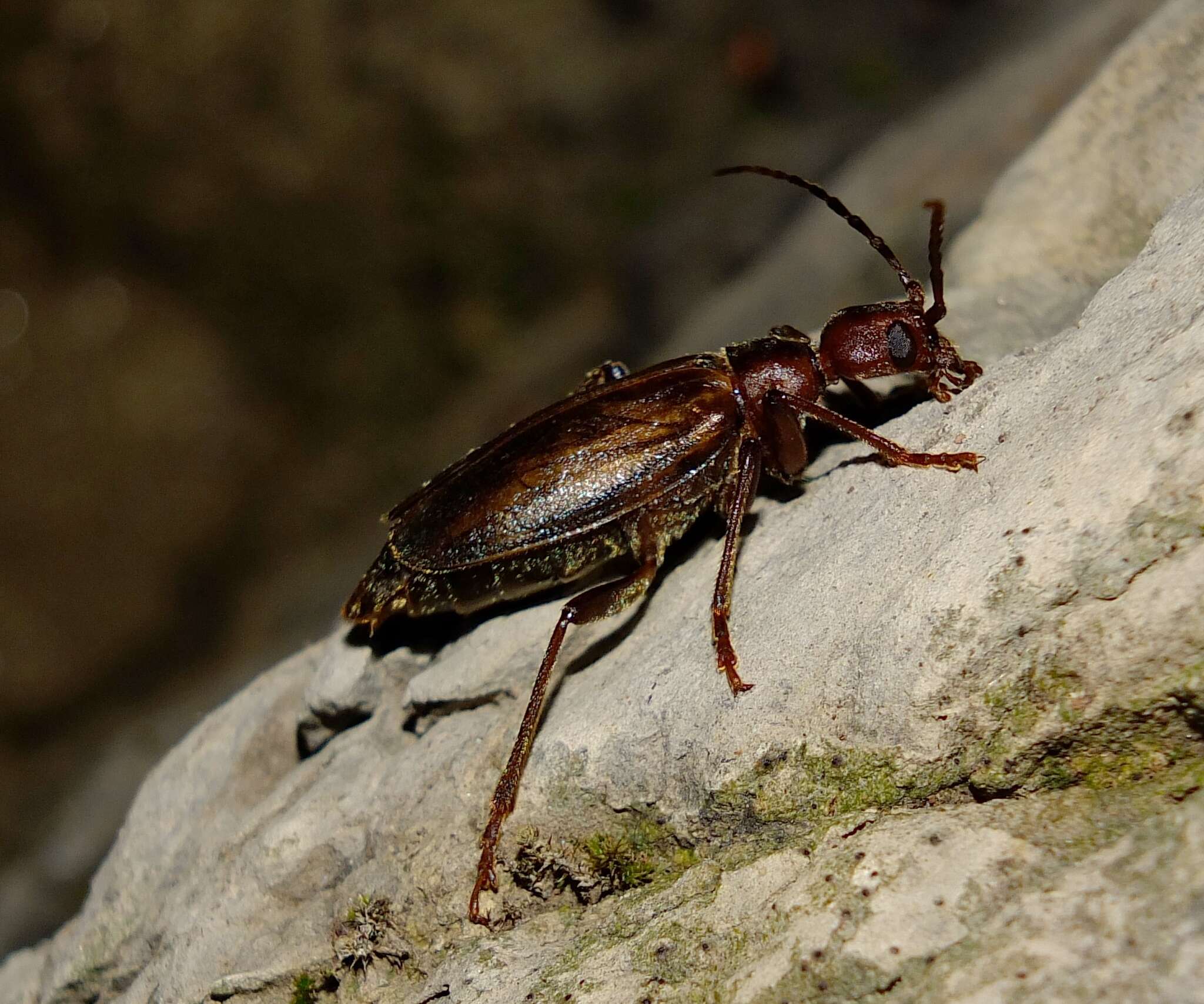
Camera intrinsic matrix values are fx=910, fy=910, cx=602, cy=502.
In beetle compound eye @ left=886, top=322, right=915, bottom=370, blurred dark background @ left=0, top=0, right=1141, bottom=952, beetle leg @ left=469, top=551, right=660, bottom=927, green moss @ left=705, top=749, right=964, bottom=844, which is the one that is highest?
blurred dark background @ left=0, top=0, right=1141, bottom=952

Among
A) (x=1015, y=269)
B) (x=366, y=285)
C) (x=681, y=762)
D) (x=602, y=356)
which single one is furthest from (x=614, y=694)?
(x=366, y=285)

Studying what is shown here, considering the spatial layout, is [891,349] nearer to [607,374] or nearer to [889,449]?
[889,449]

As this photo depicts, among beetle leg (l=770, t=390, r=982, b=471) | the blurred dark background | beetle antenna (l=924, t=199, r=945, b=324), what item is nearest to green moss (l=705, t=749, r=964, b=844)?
beetle leg (l=770, t=390, r=982, b=471)

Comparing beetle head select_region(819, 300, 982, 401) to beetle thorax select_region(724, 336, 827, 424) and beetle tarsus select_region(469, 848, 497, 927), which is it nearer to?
beetle thorax select_region(724, 336, 827, 424)

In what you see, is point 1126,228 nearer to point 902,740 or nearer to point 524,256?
point 902,740

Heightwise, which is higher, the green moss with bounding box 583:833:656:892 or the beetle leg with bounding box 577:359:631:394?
the beetle leg with bounding box 577:359:631:394

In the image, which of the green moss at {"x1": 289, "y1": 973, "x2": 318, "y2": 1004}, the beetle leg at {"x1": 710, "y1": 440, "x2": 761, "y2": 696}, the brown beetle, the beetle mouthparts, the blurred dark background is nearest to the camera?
the beetle leg at {"x1": 710, "y1": 440, "x2": 761, "y2": 696}
